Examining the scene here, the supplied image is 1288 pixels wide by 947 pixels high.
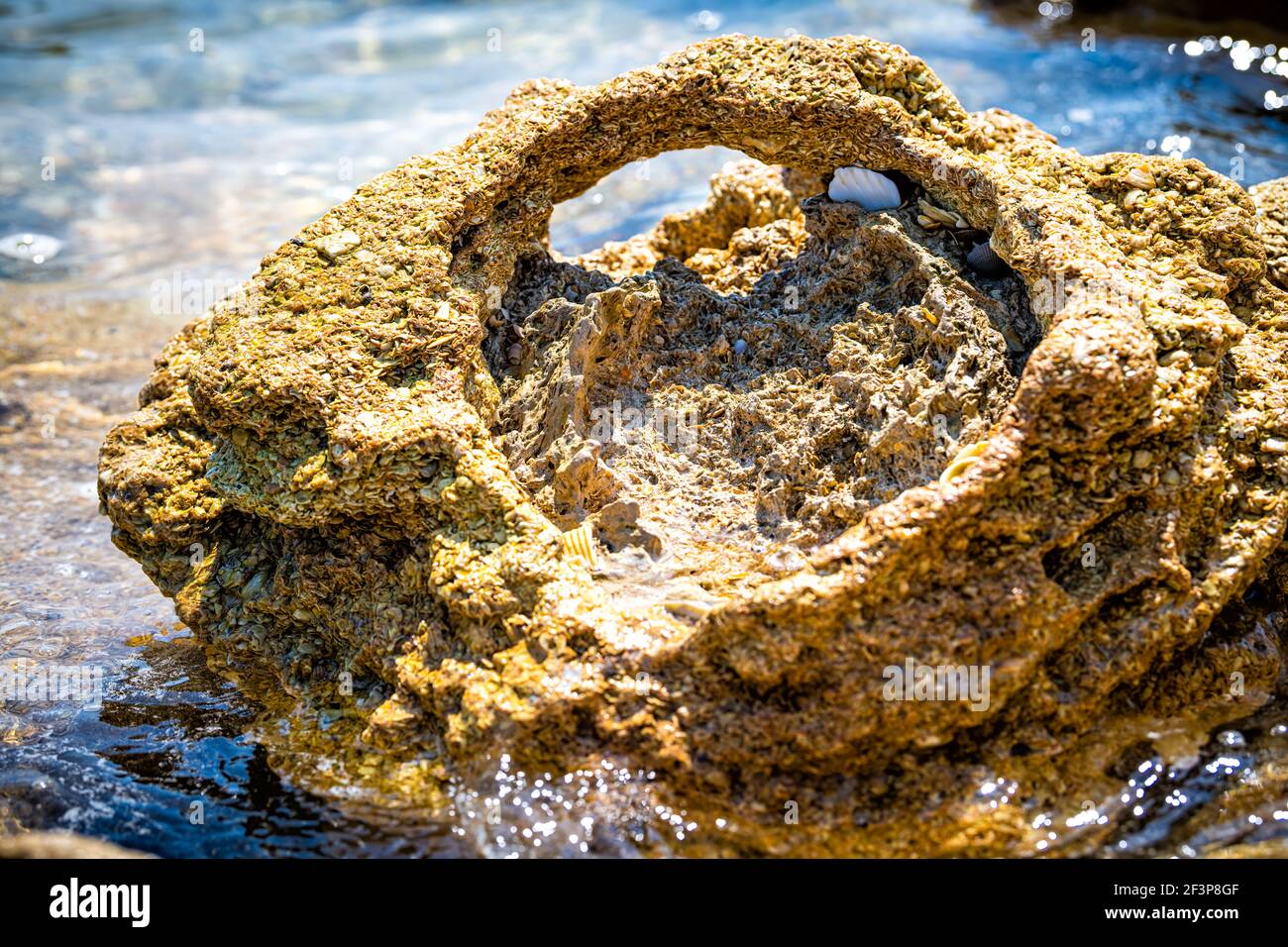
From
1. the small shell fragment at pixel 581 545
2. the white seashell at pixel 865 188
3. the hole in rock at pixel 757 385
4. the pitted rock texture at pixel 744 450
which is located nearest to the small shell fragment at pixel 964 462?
the pitted rock texture at pixel 744 450

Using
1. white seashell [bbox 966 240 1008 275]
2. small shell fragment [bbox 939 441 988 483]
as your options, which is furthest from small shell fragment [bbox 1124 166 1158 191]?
small shell fragment [bbox 939 441 988 483]

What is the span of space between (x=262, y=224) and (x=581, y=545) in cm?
727

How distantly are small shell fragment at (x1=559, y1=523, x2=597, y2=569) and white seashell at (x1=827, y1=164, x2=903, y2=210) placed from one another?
170 cm

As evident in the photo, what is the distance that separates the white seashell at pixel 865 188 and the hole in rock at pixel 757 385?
0.21ft

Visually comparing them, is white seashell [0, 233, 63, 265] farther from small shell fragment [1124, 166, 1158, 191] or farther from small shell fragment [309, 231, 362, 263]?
small shell fragment [1124, 166, 1158, 191]

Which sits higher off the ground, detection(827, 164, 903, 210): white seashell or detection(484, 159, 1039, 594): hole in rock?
detection(827, 164, 903, 210): white seashell

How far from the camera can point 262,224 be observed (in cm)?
960

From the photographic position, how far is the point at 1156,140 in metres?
8.70

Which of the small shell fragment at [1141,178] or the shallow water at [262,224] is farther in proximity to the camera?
the small shell fragment at [1141,178]

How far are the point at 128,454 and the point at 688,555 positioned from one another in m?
→ 2.17

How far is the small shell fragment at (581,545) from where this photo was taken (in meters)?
3.53

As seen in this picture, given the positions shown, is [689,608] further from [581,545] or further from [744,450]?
[744,450]

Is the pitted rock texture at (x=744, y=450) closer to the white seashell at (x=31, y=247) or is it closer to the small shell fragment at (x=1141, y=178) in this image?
the small shell fragment at (x=1141, y=178)

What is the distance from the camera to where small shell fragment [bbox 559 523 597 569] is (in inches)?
139
